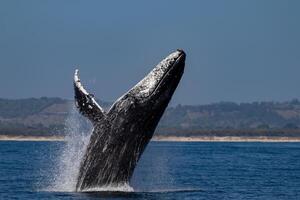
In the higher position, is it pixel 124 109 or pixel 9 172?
pixel 124 109

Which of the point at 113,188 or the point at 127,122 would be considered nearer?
the point at 127,122

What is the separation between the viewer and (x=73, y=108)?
25.4 m

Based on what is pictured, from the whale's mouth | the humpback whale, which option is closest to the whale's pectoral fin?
the humpback whale

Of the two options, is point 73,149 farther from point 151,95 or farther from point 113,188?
point 151,95

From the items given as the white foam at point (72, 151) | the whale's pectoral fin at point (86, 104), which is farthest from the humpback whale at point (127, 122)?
the white foam at point (72, 151)

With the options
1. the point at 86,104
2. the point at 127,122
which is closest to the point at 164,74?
the point at 127,122

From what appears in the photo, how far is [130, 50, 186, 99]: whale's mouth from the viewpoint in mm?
23781

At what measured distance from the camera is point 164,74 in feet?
78.1

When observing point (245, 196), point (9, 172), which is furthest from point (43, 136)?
point (245, 196)

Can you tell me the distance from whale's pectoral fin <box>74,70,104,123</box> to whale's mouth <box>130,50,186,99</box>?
102 centimetres

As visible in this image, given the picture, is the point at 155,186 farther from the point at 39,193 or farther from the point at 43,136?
the point at 43,136

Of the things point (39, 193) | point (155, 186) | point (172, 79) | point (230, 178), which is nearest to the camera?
point (172, 79)

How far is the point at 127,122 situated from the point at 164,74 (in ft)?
5.05

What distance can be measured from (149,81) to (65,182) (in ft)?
14.2
